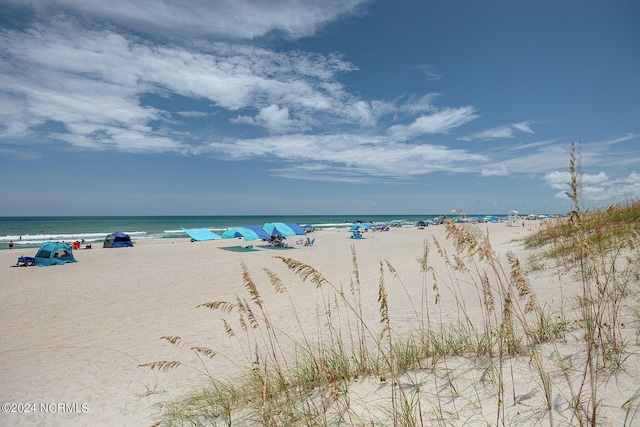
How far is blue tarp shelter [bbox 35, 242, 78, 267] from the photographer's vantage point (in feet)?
62.7

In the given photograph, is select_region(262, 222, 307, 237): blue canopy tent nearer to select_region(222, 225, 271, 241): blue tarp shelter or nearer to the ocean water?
select_region(222, 225, 271, 241): blue tarp shelter

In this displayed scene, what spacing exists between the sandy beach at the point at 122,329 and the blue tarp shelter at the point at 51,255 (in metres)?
2.83

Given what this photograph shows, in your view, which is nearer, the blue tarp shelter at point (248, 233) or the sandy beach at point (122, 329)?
the sandy beach at point (122, 329)

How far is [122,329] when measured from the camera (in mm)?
8211

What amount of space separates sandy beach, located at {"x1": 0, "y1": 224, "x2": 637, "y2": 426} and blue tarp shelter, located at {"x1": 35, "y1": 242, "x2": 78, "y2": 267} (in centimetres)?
283

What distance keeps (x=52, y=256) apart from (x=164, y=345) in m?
17.9

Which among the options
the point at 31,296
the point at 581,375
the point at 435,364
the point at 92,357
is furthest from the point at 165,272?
the point at 581,375

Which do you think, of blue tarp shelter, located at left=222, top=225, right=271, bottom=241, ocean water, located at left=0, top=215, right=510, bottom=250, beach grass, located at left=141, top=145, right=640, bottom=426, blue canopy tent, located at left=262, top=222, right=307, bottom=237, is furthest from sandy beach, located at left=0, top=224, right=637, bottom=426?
ocean water, located at left=0, top=215, right=510, bottom=250

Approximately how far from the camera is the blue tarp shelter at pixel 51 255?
19.1 metres

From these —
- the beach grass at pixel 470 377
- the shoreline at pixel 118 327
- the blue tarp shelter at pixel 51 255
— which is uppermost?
the beach grass at pixel 470 377

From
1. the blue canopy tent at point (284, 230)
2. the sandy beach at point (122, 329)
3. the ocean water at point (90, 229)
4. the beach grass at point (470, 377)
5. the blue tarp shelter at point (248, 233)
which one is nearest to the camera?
the beach grass at point (470, 377)

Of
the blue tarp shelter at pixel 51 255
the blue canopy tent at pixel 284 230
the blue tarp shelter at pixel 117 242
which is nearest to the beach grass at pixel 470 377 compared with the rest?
the blue canopy tent at pixel 284 230

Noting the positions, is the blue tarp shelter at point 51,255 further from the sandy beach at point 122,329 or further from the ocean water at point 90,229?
the ocean water at point 90,229

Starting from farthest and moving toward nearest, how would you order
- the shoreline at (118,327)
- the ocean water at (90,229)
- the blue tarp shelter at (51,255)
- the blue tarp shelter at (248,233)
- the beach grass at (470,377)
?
the ocean water at (90,229) → the blue tarp shelter at (248,233) → the blue tarp shelter at (51,255) → the shoreline at (118,327) → the beach grass at (470,377)
